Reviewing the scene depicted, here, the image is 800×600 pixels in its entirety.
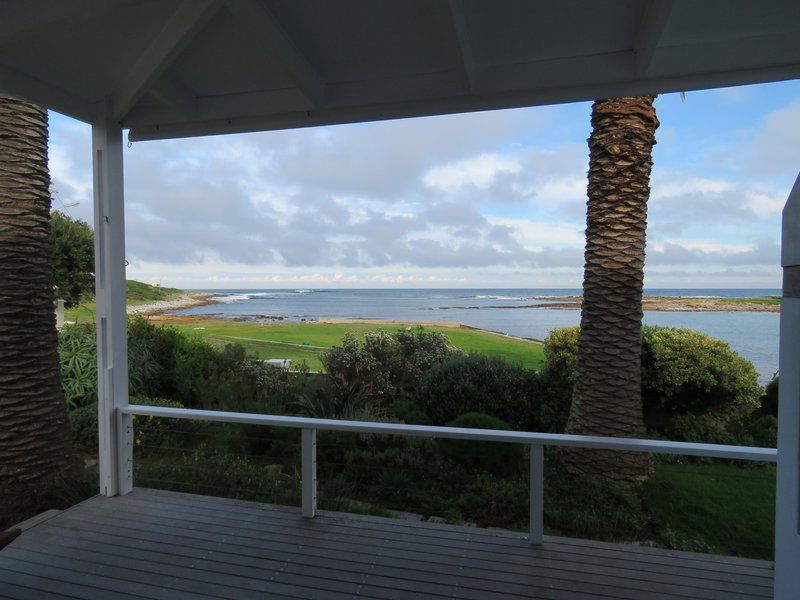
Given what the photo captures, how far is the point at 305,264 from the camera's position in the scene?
20.8 metres

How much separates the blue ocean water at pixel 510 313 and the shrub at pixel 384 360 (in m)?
1.85

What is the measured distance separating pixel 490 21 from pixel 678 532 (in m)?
4.24

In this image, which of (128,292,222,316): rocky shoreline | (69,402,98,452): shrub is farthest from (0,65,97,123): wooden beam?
(128,292,222,316): rocky shoreline

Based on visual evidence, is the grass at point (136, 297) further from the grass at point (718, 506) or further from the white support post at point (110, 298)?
the grass at point (718, 506)

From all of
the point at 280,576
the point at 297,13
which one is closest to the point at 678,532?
the point at 280,576

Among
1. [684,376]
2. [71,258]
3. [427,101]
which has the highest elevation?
[427,101]

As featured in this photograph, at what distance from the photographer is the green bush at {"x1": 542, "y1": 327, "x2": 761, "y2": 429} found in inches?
231

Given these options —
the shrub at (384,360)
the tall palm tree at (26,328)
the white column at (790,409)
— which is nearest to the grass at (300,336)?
the shrub at (384,360)

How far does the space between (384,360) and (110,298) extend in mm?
4370

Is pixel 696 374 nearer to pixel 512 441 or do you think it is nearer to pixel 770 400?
pixel 770 400

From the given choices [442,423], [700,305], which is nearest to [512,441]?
[442,423]

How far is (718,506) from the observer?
4.46m

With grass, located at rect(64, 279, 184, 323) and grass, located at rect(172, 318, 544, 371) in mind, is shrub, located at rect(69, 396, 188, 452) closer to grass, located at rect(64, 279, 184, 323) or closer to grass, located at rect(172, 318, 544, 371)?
grass, located at rect(64, 279, 184, 323)

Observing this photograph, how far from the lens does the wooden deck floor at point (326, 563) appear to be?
2355mm
